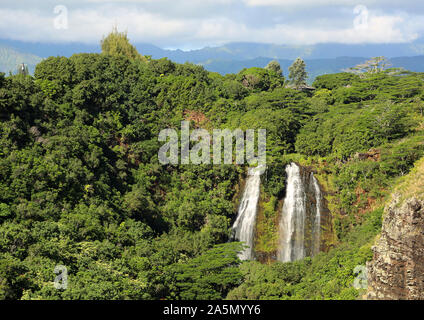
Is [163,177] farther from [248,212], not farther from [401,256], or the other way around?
[401,256]

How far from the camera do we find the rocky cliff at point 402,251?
17.4 meters

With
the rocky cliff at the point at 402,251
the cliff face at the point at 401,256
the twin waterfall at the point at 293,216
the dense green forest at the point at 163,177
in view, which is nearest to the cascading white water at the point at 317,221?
the twin waterfall at the point at 293,216

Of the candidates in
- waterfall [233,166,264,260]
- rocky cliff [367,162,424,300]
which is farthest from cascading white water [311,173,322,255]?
rocky cliff [367,162,424,300]

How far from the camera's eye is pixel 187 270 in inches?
886

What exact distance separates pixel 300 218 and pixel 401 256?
12050mm

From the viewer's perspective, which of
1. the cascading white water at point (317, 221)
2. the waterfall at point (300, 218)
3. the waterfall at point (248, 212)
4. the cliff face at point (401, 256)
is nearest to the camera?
the cliff face at point (401, 256)

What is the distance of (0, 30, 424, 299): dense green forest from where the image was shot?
20334 millimetres

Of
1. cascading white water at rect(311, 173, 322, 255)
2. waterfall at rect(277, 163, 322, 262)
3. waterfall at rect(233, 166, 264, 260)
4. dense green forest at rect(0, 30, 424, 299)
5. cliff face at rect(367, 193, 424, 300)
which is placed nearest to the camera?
cliff face at rect(367, 193, 424, 300)

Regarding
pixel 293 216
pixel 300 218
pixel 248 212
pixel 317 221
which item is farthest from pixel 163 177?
pixel 317 221

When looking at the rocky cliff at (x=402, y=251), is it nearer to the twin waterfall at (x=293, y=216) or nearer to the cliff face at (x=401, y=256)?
the cliff face at (x=401, y=256)

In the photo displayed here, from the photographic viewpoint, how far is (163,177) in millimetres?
32906

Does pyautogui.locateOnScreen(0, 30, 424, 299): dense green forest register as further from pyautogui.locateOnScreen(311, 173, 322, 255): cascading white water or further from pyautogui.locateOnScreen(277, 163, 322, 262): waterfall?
pyautogui.locateOnScreen(277, 163, 322, 262): waterfall

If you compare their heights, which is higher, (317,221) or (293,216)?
(293,216)
